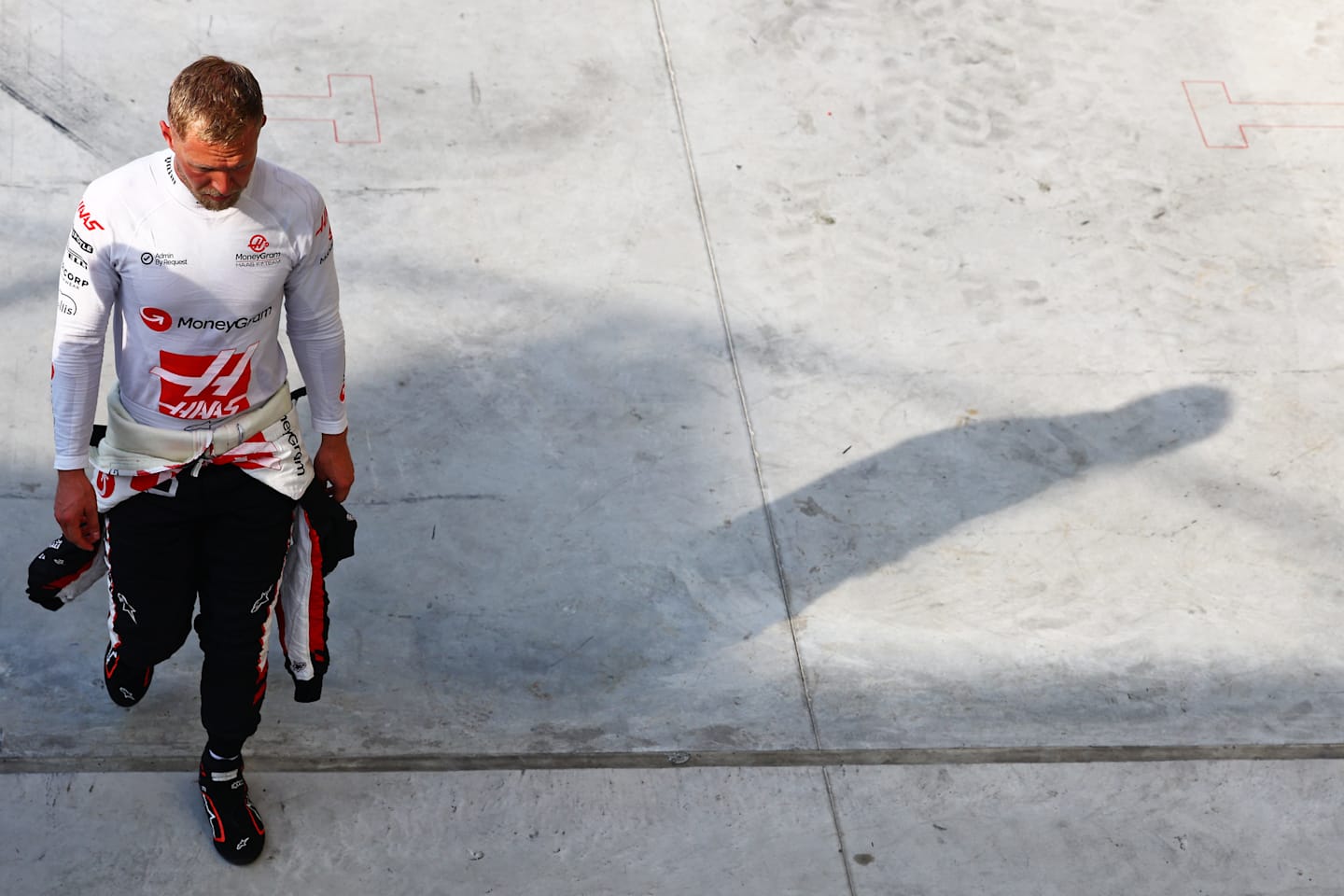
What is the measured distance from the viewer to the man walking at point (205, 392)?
2.52 metres

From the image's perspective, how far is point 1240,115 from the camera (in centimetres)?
571

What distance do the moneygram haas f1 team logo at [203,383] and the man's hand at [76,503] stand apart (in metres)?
0.21

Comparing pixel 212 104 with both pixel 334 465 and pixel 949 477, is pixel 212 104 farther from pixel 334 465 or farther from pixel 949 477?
pixel 949 477

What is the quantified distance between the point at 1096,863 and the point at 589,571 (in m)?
1.50

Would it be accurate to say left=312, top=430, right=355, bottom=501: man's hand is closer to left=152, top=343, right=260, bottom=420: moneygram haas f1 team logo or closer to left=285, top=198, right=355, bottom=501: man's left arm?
left=285, top=198, right=355, bottom=501: man's left arm

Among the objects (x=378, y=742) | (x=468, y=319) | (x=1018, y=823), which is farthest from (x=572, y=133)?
(x=1018, y=823)

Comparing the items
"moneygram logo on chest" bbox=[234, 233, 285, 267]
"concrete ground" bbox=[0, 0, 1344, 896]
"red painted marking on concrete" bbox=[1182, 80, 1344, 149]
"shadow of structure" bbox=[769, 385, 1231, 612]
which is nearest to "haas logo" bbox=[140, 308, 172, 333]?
"moneygram logo on chest" bbox=[234, 233, 285, 267]

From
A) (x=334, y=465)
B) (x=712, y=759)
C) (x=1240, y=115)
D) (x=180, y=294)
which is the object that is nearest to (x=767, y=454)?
(x=712, y=759)

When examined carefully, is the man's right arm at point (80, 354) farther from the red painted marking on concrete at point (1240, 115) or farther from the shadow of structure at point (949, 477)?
the red painted marking on concrete at point (1240, 115)

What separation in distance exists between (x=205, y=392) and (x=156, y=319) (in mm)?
197

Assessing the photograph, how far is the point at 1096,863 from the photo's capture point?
336 centimetres

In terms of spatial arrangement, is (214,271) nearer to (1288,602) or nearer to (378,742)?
(378,742)

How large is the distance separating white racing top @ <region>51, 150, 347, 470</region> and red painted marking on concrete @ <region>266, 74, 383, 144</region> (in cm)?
244

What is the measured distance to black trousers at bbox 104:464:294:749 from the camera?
9.31 ft
